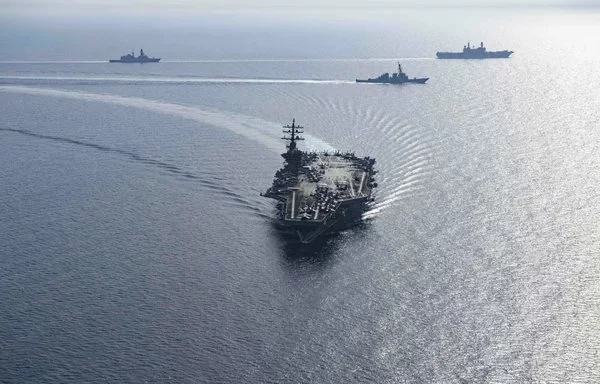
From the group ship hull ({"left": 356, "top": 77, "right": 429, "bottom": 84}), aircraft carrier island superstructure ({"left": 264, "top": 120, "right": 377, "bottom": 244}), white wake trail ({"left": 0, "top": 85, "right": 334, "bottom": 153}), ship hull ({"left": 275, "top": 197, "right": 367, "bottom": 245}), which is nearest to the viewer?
ship hull ({"left": 275, "top": 197, "right": 367, "bottom": 245})

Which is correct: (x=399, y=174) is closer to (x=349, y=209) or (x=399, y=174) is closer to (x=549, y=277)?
(x=349, y=209)

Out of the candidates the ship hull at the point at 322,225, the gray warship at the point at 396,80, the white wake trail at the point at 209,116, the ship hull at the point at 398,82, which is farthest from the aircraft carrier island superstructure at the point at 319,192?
the gray warship at the point at 396,80

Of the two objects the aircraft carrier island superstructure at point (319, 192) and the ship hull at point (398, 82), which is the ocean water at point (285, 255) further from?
the ship hull at point (398, 82)

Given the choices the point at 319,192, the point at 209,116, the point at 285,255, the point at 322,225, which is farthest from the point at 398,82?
the point at 285,255

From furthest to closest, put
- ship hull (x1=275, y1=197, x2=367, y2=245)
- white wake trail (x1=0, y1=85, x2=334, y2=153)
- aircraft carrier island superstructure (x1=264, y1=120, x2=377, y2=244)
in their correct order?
white wake trail (x1=0, y1=85, x2=334, y2=153) < aircraft carrier island superstructure (x1=264, y1=120, x2=377, y2=244) < ship hull (x1=275, y1=197, x2=367, y2=245)

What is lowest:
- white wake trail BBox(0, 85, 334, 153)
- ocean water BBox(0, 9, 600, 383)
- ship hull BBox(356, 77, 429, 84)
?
ocean water BBox(0, 9, 600, 383)

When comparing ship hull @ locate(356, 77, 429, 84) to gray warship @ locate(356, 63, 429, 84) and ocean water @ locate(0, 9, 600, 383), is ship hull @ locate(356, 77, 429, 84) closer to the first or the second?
gray warship @ locate(356, 63, 429, 84)

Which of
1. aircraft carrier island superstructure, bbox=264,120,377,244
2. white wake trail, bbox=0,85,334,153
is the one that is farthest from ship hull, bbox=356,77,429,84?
aircraft carrier island superstructure, bbox=264,120,377,244
